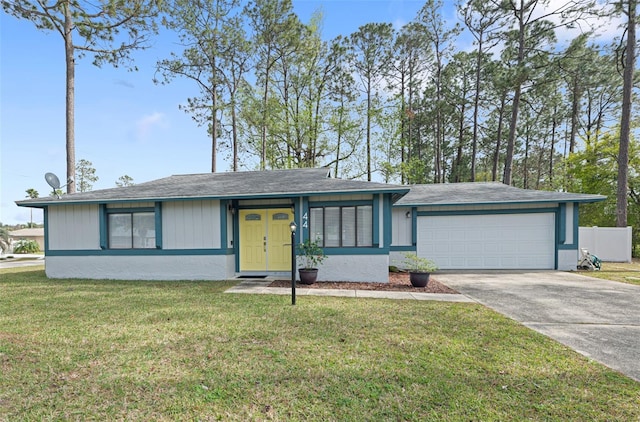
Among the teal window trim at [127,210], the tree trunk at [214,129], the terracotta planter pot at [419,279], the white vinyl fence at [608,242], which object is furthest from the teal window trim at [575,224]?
the tree trunk at [214,129]

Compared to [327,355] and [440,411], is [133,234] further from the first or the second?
[440,411]

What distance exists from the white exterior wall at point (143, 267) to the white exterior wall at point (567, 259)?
1103 centimetres

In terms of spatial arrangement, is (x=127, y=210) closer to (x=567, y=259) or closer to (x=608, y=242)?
(x=567, y=259)

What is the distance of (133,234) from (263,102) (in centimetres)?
1316

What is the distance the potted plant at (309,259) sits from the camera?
7770 mm

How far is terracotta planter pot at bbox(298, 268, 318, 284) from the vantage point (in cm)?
775

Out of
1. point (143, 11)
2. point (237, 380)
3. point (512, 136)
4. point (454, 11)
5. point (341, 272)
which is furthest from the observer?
point (454, 11)

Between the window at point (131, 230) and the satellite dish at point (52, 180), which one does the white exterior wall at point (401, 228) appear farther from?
the satellite dish at point (52, 180)

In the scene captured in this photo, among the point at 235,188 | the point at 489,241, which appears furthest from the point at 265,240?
the point at 489,241

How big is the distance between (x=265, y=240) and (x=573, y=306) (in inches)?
293

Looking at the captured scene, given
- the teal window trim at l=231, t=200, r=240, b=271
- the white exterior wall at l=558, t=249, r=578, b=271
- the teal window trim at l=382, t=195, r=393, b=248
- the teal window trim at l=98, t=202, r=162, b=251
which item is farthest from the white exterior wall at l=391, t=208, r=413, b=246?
the teal window trim at l=98, t=202, r=162, b=251

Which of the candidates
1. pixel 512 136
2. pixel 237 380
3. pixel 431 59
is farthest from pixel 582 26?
pixel 237 380

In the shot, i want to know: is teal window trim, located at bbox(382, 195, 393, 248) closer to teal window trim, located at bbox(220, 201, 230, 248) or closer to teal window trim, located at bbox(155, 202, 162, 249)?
teal window trim, located at bbox(220, 201, 230, 248)

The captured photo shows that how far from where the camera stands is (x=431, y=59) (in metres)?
21.0
